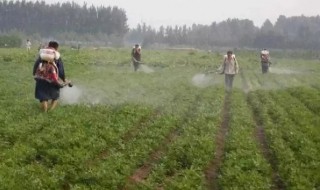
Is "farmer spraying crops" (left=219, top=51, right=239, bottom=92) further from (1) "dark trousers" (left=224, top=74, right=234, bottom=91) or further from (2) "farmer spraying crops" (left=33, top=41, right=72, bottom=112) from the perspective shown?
(2) "farmer spraying crops" (left=33, top=41, right=72, bottom=112)

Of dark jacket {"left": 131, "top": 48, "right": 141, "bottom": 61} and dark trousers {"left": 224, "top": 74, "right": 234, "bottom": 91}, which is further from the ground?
dark jacket {"left": 131, "top": 48, "right": 141, "bottom": 61}

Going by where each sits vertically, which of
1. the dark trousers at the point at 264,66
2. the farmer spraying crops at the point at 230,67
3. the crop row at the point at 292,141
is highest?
the farmer spraying crops at the point at 230,67

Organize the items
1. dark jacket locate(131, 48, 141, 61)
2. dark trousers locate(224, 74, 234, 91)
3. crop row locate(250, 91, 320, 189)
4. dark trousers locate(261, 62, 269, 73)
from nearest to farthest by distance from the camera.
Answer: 1. crop row locate(250, 91, 320, 189)
2. dark trousers locate(224, 74, 234, 91)
3. dark jacket locate(131, 48, 141, 61)
4. dark trousers locate(261, 62, 269, 73)

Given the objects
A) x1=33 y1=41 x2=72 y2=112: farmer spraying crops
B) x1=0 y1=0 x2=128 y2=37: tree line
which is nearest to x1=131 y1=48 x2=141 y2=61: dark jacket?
x1=33 y1=41 x2=72 y2=112: farmer spraying crops

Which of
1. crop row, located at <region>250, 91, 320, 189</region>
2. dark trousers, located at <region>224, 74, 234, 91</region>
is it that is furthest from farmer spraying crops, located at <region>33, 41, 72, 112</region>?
dark trousers, located at <region>224, 74, 234, 91</region>

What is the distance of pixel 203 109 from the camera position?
18312mm

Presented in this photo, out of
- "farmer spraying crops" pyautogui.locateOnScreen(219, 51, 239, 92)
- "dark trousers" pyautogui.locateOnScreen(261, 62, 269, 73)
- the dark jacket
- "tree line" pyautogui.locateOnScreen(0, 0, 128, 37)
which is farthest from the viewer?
"tree line" pyautogui.locateOnScreen(0, 0, 128, 37)

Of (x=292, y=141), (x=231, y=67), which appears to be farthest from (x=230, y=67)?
(x=292, y=141)

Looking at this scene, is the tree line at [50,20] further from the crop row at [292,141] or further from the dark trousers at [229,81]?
the crop row at [292,141]

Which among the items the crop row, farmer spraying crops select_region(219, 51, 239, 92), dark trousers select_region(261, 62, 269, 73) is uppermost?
farmer spraying crops select_region(219, 51, 239, 92)

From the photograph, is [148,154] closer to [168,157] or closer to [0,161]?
[168,157]

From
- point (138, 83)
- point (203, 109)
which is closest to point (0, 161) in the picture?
point (203, 109)

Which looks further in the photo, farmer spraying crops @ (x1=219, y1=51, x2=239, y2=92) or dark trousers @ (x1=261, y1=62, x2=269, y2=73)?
dark trousers @ (x1=261, y1=62, x2=269, y2=73)

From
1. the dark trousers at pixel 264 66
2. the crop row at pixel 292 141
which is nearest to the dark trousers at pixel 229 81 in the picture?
the crop row at pixel 292 141
